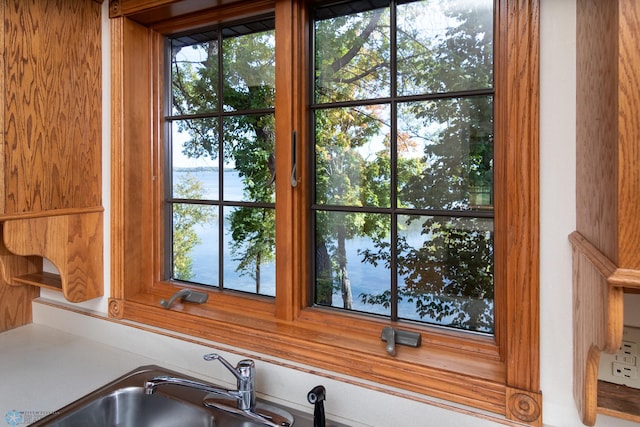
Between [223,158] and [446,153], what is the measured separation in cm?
85

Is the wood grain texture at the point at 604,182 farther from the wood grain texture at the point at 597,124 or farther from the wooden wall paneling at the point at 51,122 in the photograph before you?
the wooden wall paneling at the point at 51,122

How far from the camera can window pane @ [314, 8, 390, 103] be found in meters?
1.24

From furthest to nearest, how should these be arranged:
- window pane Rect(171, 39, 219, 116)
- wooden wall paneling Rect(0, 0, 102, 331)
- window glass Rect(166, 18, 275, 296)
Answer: window pane Rect(171, 39, 219, 116) → window glass Rect(166, 18, 275, 296) → wooden wall paneling Rect(0, 0, 102, 331)

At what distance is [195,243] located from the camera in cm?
163

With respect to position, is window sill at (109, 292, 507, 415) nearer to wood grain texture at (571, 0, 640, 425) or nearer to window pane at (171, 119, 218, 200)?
wood grain texture at (571, 0, 640, 425)

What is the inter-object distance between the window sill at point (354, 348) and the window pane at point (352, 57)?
74cm

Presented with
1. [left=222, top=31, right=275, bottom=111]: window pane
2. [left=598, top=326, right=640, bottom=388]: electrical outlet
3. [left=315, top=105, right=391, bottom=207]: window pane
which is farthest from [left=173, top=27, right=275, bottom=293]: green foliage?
[left=598, top=326, right=640, bottom=388]: electrical outlet

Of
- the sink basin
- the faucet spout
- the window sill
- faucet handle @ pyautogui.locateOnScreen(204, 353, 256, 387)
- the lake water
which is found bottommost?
the sink basin

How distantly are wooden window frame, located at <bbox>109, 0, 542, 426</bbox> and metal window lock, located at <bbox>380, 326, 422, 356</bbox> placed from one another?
2cm

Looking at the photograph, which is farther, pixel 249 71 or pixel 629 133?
pixel 249 71

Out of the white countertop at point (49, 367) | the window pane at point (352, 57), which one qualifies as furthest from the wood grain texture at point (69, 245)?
the window pane at point (352, 57)

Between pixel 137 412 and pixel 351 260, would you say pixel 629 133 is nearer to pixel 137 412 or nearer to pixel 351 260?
pixel 351 260

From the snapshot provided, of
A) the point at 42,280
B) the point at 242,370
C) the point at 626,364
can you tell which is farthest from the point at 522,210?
the point at 42,280

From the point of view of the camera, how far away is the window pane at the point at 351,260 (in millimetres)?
1255
